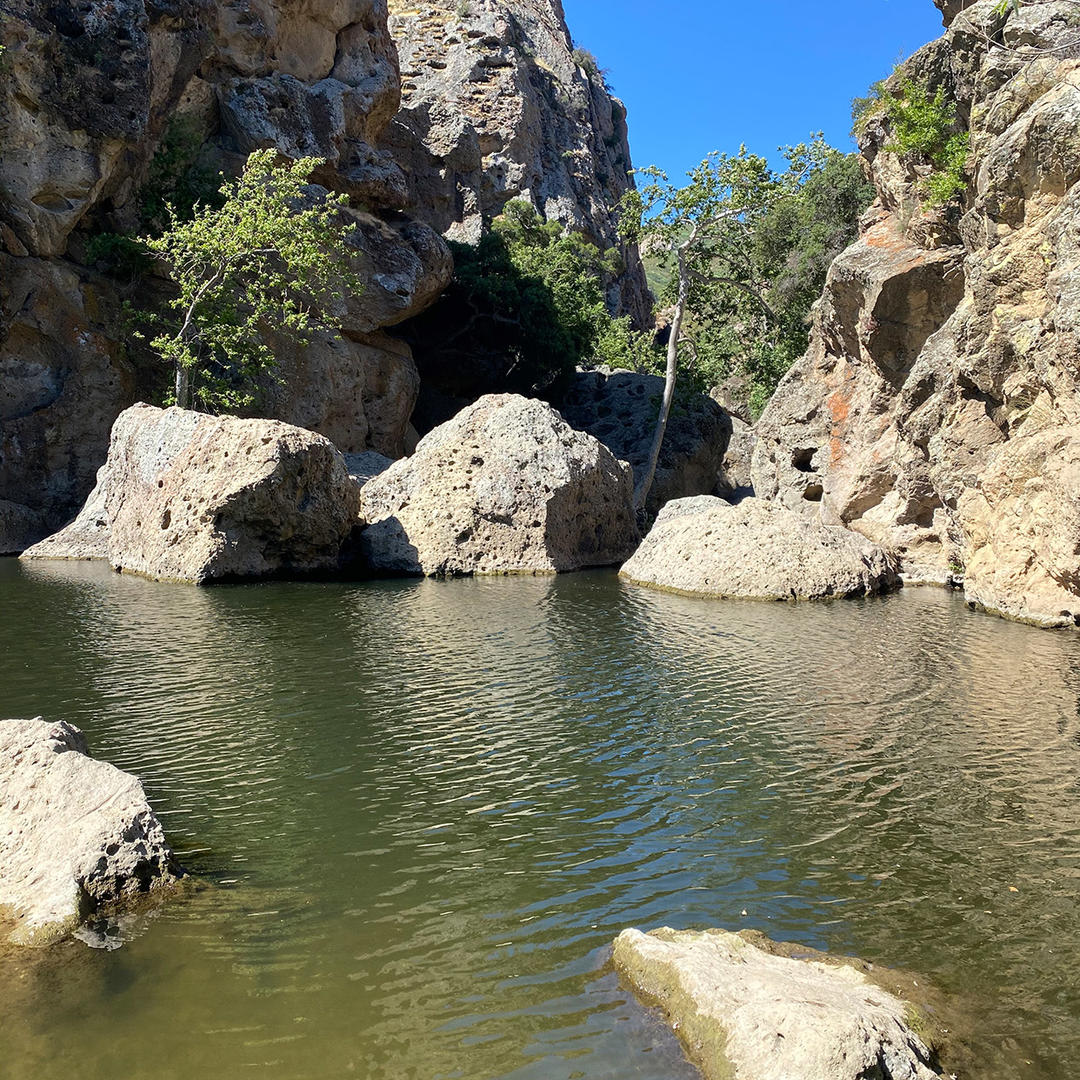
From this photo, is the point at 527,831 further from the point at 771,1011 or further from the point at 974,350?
the point at 974,350

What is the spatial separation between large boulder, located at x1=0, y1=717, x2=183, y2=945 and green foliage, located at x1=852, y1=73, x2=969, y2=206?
910 inches

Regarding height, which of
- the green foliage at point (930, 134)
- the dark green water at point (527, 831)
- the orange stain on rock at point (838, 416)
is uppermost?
the green foliage at point (930, 134)

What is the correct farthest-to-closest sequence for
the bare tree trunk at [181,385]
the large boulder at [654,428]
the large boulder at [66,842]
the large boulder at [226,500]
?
the large boulder at [654,428]
the bare tree trunk at [181,385]
the large boulder at [226,500]
the large boulder at [66,842]

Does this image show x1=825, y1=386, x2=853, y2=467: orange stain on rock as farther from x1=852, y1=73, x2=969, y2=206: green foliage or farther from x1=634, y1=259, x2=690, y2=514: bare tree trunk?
x1=634, y1=259, x2=690, y2=514: bare tree trunk

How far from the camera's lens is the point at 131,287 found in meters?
33.3

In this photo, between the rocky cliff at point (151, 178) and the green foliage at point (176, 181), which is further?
the green foliage at point (176, 181)

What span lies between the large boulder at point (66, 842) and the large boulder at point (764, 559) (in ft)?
50.6

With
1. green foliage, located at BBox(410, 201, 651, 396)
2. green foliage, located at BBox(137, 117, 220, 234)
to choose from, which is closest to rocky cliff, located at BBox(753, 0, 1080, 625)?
green foliage, located at BBox(410, 201, 651, 396)

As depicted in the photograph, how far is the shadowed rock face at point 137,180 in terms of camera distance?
30328mm

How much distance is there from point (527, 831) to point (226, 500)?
1585 cm

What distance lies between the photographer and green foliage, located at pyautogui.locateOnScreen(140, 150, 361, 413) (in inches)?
1190

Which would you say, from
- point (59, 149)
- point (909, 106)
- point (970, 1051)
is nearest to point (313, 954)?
point (970, 1051)

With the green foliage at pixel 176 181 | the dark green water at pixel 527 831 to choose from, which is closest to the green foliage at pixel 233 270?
the green foliage at pixel 176 181

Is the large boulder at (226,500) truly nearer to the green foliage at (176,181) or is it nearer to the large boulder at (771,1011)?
the green foliage at (176,181)
